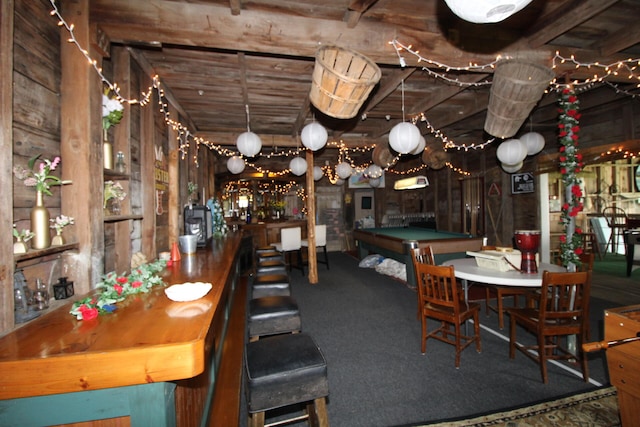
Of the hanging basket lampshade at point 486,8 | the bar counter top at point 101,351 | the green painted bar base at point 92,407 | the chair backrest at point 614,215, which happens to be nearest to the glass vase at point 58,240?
the bar counter top at point 101,351

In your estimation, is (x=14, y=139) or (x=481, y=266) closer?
(x=14, y=139)

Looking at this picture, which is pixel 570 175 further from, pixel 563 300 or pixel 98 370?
pixel 98 370

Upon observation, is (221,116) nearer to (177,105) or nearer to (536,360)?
(177,105)

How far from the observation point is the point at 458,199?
8227 millimetres

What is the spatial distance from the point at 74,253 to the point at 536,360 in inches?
150

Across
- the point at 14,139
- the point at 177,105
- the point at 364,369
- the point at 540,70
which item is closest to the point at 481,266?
the point at 364,369

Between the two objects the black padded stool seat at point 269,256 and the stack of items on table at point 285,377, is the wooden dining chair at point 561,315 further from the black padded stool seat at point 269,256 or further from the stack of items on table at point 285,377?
the black padded stool seat at point 269,256

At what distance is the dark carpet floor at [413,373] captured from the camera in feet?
6.97

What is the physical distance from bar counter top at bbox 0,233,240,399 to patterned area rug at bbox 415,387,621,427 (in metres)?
1.82

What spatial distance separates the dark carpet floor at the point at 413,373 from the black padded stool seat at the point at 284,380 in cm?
77

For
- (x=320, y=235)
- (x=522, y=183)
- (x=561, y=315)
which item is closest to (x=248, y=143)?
(x=320, y=235)

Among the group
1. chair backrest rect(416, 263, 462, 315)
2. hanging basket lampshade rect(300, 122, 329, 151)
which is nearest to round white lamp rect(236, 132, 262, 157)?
hanging basket lampshade rect(300, 122, 329, 151)

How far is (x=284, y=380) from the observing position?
1.43m

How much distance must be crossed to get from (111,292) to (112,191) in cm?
97
